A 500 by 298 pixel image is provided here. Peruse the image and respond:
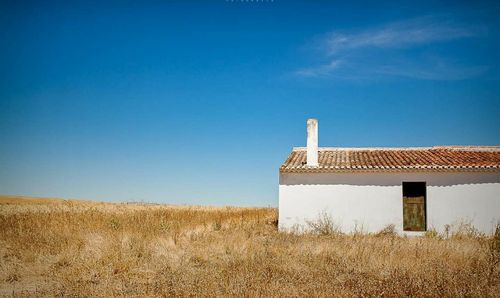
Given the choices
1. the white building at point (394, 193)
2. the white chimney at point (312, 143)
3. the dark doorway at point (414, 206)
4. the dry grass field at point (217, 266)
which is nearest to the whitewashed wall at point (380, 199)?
the white building at point (394, 193)

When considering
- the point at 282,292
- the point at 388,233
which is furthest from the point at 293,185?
the point at 282,292

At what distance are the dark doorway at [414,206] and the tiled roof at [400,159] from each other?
86 cm

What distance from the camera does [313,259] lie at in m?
8.16

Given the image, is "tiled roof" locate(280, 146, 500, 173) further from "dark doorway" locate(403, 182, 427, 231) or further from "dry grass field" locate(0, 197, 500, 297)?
"dry grass field" locate(0, 197, 500, 297)

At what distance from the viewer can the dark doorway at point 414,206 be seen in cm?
1502

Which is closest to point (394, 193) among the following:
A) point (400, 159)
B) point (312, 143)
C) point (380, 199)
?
point (380, 199)

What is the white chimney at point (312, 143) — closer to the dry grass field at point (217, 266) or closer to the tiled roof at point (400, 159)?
the tiled roof at point (400, 159)

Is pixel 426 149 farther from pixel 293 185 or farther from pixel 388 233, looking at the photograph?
pixel 293 185

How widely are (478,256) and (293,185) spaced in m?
8.21

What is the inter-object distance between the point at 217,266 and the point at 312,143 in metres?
9.69

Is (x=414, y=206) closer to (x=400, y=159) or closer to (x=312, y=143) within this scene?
(x=400, y=159)

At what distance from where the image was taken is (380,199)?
594 inches

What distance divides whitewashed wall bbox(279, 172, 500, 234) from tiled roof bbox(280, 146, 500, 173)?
0.32 meters

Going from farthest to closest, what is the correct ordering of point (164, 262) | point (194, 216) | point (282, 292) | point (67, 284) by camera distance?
1. point (194, 216)
2. point (164, 262)
3. point (67, 284)
4. point (282, 292)
